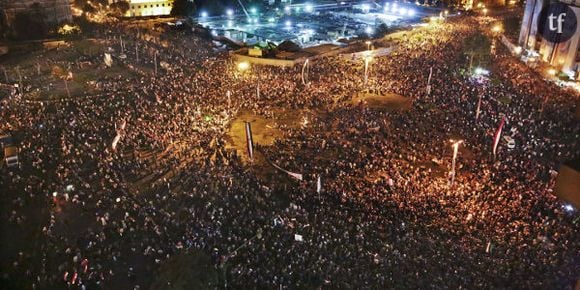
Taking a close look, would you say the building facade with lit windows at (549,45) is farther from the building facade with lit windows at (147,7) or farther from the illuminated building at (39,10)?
the building facade with lit windows at (147,7)

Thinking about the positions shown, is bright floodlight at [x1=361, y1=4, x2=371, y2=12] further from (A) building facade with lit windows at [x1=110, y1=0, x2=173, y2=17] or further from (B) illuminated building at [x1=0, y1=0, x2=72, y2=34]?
(B) illuminated building at [x1=0, y1=0, x2=72, y2=34]

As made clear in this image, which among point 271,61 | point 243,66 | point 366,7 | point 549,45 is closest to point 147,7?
point 366,7

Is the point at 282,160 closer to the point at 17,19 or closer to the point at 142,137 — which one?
the point at 142,137

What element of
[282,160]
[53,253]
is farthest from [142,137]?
→ [53,253]

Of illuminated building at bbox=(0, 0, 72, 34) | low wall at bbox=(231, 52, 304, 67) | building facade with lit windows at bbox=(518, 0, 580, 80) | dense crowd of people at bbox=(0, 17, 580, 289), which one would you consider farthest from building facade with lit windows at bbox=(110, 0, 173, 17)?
building facade with lit windows at bbox=(518, 0, 580, 80)

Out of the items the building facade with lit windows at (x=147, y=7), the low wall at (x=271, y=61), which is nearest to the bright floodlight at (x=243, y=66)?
the low wall at (x=271, y=61)

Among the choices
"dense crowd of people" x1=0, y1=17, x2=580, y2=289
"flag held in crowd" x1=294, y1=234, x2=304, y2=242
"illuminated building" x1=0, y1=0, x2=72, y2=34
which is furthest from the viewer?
"illuminated building" x1=0, y1=0, x2=72, y2=34

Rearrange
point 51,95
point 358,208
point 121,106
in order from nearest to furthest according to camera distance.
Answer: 1. point 358,208
2. point 121,106
3. point 51,95
